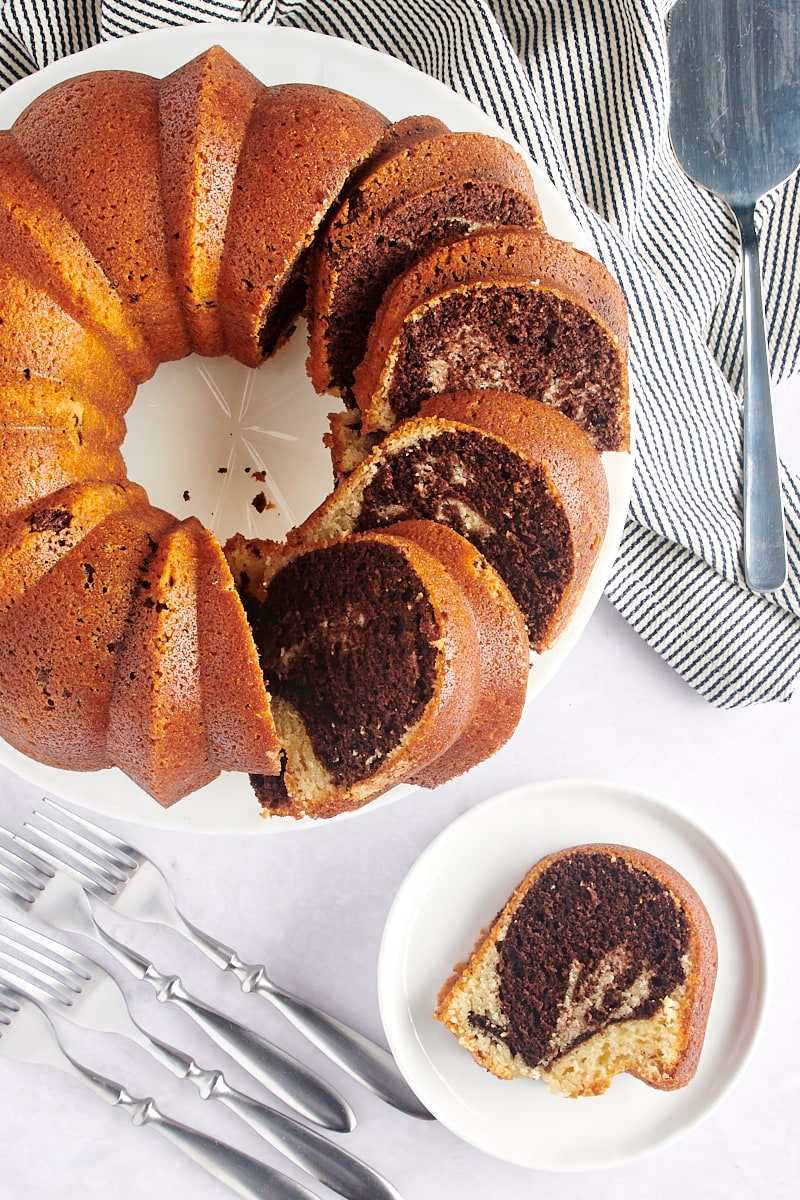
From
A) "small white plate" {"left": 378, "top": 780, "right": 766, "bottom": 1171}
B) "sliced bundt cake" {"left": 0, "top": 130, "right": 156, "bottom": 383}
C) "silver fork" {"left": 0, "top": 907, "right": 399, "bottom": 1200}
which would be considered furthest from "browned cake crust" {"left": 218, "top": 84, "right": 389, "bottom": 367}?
"silver fork" {"left": 0, "top": 907, "right": 399, "bottom": 1200}

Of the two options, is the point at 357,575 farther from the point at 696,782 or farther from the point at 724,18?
the point at 724,18

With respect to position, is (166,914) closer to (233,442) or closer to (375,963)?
(375,963)

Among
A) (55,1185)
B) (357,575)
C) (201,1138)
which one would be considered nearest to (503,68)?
(357,575)

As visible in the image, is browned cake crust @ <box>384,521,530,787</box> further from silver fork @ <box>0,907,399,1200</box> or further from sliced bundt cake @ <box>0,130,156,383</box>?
silver fork @ <box>0,907,399,1200</box>

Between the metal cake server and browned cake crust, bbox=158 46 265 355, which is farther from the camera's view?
the metal cake server

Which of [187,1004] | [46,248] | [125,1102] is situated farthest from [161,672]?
[125,1102]

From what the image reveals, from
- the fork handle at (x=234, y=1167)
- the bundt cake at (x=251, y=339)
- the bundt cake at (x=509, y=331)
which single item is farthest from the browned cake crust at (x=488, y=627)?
the fork handle at (x=234, y=1167)
